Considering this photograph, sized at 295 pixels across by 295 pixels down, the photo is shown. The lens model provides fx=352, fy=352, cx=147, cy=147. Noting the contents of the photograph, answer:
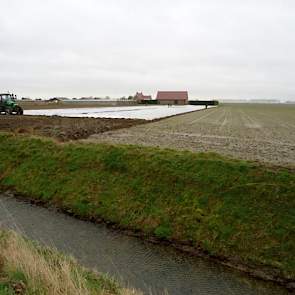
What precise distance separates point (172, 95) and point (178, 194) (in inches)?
6279

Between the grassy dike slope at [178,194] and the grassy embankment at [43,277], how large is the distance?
3.86 meters

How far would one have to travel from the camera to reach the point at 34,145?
18.7 m

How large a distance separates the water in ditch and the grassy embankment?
1197mm

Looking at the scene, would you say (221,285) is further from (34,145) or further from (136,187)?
(34,145)

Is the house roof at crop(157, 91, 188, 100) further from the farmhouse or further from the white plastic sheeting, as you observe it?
the white plastic sheeting

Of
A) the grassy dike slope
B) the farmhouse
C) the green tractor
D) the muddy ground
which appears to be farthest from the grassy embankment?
the farmhouse

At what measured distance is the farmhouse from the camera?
159m

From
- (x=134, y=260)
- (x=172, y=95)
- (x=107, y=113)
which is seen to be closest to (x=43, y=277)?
(x=134, y=260)

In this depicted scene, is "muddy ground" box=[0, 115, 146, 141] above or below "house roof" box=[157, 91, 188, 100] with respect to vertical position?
below

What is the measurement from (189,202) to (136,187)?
7.90 ft

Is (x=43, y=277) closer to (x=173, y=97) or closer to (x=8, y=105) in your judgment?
(x=8, y=105)

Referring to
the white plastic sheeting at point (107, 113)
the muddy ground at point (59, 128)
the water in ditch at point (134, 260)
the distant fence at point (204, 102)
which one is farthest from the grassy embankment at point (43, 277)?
→ the distant fence at point (204, 102)

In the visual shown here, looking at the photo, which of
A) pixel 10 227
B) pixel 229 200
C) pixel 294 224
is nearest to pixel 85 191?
pixel 10 227

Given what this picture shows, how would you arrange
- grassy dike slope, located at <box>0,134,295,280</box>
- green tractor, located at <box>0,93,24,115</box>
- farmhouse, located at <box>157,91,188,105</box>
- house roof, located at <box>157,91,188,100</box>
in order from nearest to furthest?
grassy dike slope, located at <box>0,134,295,280</box> → green tractor, located at <box>0,93,24,115</box> → farmhouse, located at <box>157,91,188,105</box> → house roof, located at <box>157,91,188,100</box>
